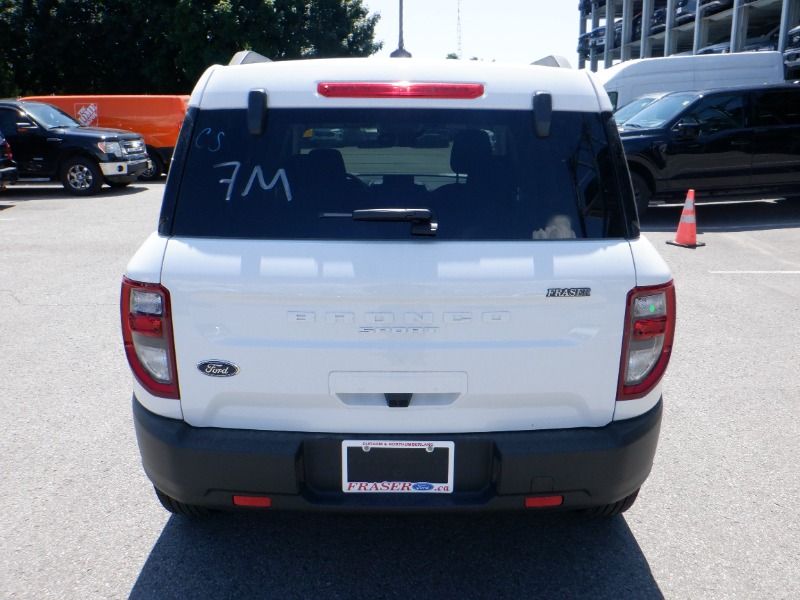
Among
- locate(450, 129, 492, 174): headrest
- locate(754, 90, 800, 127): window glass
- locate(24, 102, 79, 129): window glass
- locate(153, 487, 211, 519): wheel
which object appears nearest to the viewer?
locate(450, 129, 492, 174): headrest

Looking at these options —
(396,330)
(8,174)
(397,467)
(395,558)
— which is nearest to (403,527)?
(395,558)

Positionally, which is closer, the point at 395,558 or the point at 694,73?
the point at 395,558

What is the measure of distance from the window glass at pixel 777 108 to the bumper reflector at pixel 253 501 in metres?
11.4

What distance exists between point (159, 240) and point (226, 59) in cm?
3117

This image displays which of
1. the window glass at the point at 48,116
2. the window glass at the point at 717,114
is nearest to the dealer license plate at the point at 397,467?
the window glass at the point at 717,114

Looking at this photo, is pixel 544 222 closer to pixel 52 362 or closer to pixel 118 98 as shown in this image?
pixel 52 362

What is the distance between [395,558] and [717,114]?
420 inches

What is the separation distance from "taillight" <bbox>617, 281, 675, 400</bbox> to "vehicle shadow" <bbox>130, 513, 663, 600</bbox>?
2.58ft

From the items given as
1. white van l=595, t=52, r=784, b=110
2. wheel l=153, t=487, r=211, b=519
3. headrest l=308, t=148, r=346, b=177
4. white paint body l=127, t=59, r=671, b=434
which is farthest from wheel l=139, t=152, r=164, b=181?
white paint body l=127, t=59, r=671, b=434

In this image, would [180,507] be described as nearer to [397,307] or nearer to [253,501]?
[253,501]

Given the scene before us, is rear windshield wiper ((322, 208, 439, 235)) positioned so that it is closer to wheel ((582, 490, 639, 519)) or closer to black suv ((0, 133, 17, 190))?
wheel ((582, 490, 639, 519))

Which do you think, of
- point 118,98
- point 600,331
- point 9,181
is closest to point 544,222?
point 600,331

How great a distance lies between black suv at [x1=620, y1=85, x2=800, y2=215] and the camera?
1153 cm

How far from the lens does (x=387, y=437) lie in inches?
99.4
